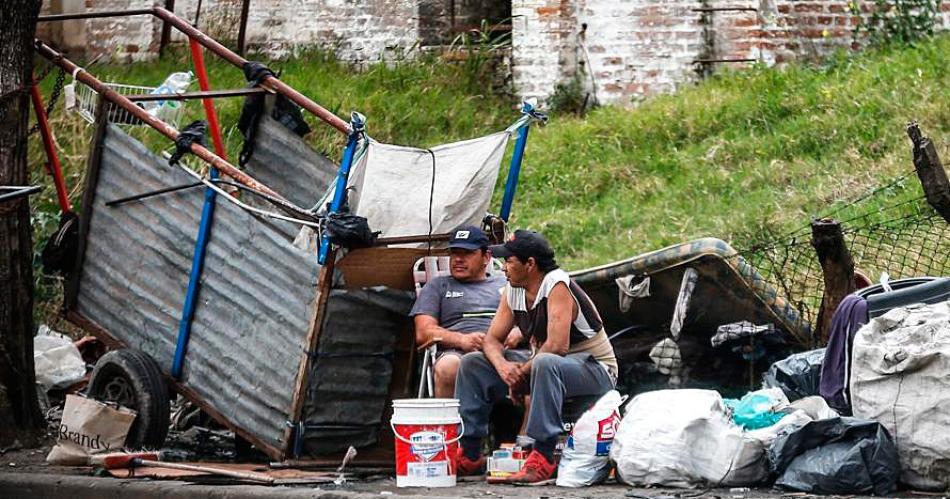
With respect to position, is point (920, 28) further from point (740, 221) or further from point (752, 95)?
point (740, 221)

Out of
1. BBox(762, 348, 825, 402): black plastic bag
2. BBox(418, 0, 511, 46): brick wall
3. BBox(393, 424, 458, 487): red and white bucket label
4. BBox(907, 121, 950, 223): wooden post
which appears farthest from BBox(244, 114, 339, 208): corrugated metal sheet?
BBox(418, 0, 511, 46): brick wall

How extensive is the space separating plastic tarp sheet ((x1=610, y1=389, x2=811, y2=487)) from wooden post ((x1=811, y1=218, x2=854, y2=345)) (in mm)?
1062

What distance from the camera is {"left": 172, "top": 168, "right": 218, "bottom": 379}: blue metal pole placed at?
7.80m

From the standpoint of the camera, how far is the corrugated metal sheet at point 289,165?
873 cm

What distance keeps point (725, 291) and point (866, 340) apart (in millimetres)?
1540

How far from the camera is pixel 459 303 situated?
7.70 m

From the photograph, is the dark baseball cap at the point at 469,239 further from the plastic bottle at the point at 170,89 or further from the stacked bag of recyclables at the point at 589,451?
the plastic bottle at the point at 170,89

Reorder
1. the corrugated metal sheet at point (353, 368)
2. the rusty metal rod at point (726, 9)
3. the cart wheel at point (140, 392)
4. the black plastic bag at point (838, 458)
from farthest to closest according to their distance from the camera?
the rusty metal rod at point (726, 9) < the cart wheel at point (140, 392) < the corrugated metal sheet at point (353, 368) < the black plastic bag at point (838, 458)

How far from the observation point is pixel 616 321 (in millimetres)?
8414

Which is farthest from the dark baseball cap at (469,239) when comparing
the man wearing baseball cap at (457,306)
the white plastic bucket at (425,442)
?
the white plastic bucket at (425,442)

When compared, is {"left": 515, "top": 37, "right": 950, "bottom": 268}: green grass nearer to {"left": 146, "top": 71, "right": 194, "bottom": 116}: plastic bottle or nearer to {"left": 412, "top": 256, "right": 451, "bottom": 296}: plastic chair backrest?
{"left": 412, "top": 256, "right": 451, "bottom": 296}: plastic chair backrest

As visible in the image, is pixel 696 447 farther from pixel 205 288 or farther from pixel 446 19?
pixel 446 19

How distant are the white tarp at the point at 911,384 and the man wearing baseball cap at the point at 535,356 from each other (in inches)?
52.6

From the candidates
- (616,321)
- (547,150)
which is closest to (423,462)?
(616,321)
